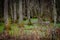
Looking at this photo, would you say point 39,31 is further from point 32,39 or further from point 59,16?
point 59,16

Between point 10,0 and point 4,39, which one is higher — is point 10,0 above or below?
above

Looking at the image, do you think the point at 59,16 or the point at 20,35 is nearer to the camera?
the point at 20,35

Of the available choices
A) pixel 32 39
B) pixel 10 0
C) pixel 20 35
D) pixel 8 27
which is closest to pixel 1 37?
pixel 20 35

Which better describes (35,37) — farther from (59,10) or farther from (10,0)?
(10,0)

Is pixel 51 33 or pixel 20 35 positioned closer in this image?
pixel 51 33

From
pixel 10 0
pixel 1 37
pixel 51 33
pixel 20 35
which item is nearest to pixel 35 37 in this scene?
pixel 51 33

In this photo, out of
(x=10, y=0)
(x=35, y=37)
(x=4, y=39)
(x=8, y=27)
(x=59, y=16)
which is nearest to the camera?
(x=35, y=37)

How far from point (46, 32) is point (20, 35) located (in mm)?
1621

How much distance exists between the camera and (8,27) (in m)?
14.7

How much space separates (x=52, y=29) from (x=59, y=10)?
1396 cm

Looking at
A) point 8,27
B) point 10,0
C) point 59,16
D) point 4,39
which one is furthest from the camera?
point 10,0

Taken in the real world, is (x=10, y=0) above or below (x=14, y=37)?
above

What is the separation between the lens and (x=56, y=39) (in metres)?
9.57

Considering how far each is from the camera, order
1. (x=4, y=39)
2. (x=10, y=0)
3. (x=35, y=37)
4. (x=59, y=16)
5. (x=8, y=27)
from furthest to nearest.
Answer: (x=10, y=0) < (x=59, y=16) < (x=8, y=27) < (x=4, y=39) < (x=35, y=37)
